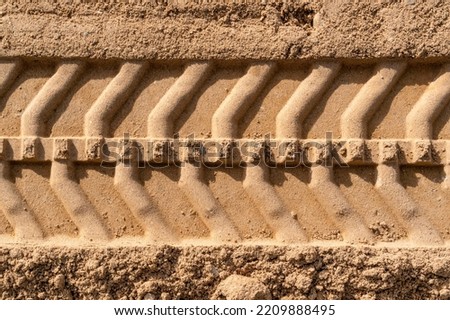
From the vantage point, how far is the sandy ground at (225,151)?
4.98 ft

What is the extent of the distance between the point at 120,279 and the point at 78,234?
0.20m

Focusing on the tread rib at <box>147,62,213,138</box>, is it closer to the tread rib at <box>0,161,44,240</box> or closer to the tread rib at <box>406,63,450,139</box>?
the tread rib at <box>0,161,44,240</box>

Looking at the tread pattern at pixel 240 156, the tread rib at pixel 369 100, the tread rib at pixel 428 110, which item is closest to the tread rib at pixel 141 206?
the tread pattern at pixel 240 156

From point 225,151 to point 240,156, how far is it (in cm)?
5

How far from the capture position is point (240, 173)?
1.56 metres

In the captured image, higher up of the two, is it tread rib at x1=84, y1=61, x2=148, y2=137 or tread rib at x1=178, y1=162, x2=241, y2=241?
tread rib at x1=84, y1=61, x2=148, y2=137

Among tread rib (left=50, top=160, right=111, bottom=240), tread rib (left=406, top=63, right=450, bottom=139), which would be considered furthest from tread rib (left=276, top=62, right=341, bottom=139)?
tread rib (left=50, top=160, right=111, bottom=240)

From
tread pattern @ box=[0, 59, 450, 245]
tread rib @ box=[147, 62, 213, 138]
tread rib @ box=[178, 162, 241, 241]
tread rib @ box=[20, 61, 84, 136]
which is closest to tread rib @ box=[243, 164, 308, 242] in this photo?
tread pattern @ box=[0, 59, 450, 245]

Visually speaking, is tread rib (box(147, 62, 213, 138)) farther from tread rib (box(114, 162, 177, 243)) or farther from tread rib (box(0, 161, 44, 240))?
tread rib (box(0, 161, 44, 240))

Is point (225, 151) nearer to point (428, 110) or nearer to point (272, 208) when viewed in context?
point (272, 208)

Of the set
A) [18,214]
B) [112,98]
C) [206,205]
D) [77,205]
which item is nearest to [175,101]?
[112,98]

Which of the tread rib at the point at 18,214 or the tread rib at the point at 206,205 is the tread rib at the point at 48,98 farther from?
the tread rib at the point at 206,205

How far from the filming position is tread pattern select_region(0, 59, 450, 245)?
1.54 meters
